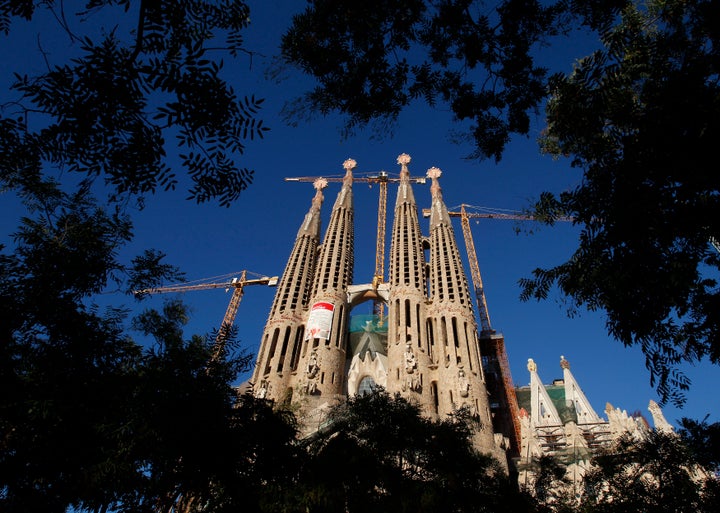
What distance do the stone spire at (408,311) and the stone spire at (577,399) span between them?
13.0 meters

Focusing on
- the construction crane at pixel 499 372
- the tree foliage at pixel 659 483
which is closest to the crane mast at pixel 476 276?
the construction crane at pixel 499 372

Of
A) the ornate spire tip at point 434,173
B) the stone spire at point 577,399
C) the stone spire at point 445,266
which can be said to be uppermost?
the ornate spire tip at point 434,173

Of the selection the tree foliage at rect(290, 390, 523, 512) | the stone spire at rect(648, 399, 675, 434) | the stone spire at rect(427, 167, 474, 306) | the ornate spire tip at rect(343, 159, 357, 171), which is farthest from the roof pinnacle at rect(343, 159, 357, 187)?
the tree foliage at rect(290, 390, 523, 512)

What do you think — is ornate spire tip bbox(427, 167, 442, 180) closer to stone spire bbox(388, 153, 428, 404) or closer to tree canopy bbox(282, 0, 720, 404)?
stone spire bbox(388, 153, 428, 404)

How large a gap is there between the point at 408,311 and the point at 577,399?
604 inches

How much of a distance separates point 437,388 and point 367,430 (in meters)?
16.4

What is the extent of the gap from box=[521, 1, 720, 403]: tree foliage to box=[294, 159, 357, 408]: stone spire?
2037cm

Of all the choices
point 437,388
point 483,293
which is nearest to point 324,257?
point 437,388

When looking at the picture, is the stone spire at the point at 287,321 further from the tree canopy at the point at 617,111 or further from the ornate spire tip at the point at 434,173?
the tree canopy at the point at 617,111

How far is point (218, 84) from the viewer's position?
4.16m

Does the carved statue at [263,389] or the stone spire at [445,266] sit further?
the stone spire at [445,266]

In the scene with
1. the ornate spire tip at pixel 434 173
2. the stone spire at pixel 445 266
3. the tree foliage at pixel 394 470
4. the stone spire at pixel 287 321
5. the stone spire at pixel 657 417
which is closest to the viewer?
the tree foliage at pixel 394 470

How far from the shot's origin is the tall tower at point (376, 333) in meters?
25.5

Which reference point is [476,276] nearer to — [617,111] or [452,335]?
[452,335]
